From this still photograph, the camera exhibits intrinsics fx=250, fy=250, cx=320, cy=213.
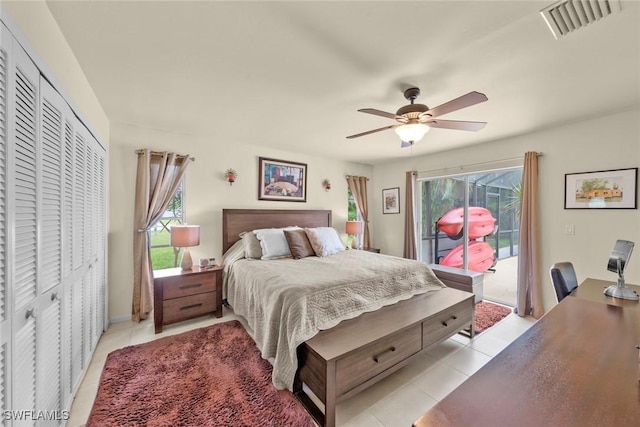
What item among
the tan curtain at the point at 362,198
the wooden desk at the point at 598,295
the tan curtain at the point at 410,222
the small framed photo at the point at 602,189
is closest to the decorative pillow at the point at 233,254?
the tan curtain at the point at 362,198

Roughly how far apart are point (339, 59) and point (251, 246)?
237cm

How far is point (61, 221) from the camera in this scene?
143cm

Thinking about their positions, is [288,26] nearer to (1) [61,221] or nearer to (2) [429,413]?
(1) [61,221]

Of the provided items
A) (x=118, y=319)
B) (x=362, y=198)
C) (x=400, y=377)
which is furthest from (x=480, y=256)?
(x=118, y=319)

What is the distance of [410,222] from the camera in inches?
181

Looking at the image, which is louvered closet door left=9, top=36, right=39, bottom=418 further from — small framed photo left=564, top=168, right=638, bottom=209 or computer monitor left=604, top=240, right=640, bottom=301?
small framed photo left=564, top=168, right=638, bottom=209

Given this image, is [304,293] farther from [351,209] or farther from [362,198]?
[362,198]

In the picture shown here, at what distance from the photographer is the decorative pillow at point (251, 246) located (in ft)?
10.5

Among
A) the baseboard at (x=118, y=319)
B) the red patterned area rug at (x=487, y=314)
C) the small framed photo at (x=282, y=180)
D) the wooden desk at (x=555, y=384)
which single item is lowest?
the red patterned area rug at (x=487, y=314)

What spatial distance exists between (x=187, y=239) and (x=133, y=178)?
102cm

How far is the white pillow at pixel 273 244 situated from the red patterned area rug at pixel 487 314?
2.32 meters

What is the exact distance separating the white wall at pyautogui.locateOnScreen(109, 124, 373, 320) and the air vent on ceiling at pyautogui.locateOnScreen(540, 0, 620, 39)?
3330 mm

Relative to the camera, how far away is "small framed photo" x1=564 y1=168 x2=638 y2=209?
2.52 metres

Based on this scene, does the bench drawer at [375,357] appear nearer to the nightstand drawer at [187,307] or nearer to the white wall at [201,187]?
the nightstand drawer at [187,307]
